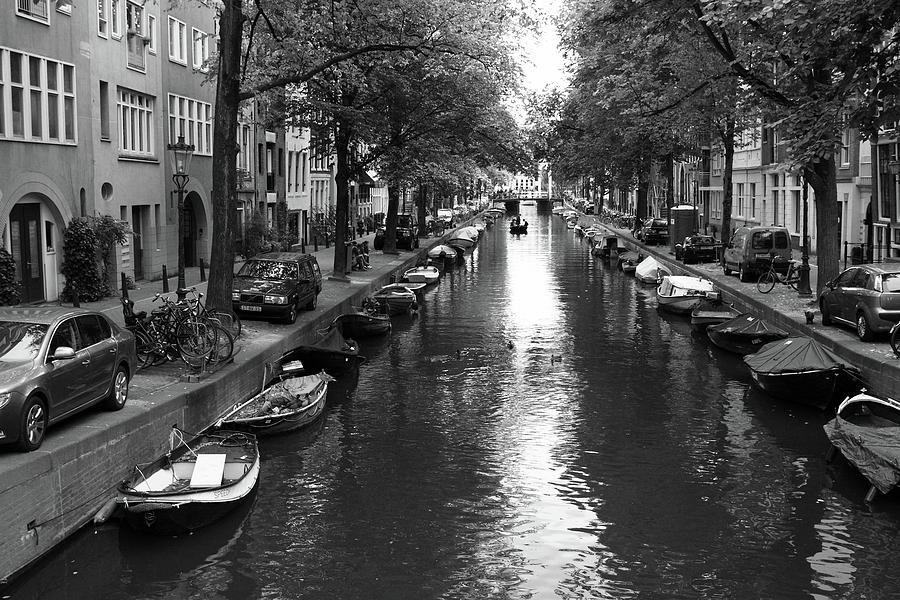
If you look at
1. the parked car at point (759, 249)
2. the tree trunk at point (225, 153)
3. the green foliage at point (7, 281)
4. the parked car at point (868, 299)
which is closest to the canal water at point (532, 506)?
the parked car at point (868, 299)

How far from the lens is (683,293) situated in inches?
1473

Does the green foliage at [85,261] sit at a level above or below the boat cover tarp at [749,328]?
above

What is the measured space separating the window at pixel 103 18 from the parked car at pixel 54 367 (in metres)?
20.3

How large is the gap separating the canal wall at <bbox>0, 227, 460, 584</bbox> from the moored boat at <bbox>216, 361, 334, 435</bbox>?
1.74ft

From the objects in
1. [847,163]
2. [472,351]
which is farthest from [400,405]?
[847,163]

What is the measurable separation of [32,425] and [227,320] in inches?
417

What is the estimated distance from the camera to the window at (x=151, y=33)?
128 ft

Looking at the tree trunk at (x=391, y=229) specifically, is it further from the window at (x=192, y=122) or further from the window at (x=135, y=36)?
the window at (x=135, y=36)

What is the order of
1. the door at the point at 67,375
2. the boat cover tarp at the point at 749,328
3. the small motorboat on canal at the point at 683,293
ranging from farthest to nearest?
1. the small motorboat on canal at the point at 683,293
2. the boat cover tarp at the point at 749,328
3. the door at the point at 67,375

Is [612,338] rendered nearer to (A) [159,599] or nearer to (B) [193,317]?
(B) [193,317]

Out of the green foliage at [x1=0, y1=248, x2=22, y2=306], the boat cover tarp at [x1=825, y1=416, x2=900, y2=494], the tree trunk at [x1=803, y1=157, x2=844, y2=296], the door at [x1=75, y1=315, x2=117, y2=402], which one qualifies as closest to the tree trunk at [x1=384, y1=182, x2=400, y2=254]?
the tree trunk at [x1=803, y1=157, x2=844, y2=296]

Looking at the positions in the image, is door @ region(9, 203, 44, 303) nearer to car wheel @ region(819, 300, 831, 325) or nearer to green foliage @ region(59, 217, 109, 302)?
green foliage @ region(59, 217, 109, 302)

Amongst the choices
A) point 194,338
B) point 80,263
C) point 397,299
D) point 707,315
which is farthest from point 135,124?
A: point 707,315

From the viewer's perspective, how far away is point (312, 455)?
727 inches
